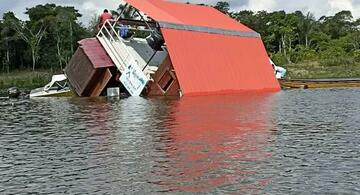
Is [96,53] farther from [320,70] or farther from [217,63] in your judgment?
[320,70]

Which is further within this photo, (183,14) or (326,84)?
(326,84)

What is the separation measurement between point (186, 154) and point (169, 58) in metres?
20.2

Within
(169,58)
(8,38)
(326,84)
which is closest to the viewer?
(169,58)

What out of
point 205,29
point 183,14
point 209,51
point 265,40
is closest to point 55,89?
point 183,14

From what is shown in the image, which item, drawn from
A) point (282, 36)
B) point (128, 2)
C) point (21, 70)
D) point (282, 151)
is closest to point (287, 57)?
point (282, 36)

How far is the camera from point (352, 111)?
2031 cm

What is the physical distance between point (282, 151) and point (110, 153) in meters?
3.37

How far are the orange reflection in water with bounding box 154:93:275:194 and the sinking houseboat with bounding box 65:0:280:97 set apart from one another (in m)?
12.0

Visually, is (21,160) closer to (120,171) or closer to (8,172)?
(8,172)

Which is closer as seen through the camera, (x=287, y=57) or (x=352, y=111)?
(x=352, y=111)

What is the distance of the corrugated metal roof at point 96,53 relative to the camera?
112 feet

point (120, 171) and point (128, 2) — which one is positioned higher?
point (128, 2)

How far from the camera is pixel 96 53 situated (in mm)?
35031

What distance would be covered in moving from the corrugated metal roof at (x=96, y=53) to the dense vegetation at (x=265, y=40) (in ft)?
96.3
